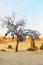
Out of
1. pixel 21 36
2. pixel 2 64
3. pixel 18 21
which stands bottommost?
pixel 2 64

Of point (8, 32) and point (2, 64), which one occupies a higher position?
point (8, 32)

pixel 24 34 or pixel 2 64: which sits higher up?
pixel 24 34

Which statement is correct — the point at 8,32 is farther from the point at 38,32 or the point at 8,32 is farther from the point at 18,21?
the point at 38,32

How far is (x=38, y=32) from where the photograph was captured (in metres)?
41.1

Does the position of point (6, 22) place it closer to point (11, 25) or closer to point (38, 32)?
point (11, 25)

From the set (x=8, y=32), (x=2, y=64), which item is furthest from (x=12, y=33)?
(x=2, y=64)

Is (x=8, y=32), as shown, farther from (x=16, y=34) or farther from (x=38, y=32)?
(x=38, y=32)

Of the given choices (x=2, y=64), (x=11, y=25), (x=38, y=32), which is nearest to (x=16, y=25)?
(x=11, y=25)

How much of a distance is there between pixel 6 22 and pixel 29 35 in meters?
4.33

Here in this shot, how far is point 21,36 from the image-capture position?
3947cm

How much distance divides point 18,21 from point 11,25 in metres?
1.41

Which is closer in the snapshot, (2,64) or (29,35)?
(2,64)

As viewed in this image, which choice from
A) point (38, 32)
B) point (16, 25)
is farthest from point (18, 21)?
point (38, 32)

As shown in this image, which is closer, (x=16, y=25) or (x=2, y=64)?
(x=2, y=64)
